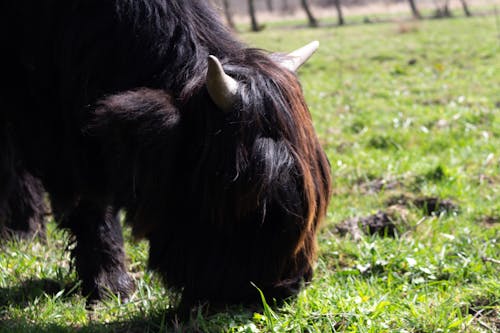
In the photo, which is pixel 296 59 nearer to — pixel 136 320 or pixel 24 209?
pixel 136 320

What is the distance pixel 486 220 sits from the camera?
4535mm

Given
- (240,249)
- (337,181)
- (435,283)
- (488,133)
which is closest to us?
(240,249)

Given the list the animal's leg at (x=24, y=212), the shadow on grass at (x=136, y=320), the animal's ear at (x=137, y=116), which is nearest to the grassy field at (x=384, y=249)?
the shadow on grass at (x=136, y=320)

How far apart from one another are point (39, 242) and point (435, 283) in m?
2.71

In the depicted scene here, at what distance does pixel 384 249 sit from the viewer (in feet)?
13.1

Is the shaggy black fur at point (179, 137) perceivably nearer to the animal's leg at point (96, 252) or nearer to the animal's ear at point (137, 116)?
the animal's ear at point (137, 116)

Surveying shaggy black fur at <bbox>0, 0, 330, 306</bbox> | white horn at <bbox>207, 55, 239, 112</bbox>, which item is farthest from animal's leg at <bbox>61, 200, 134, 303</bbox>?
white horn at <bbox>207, 55, 239, 112</bbox>

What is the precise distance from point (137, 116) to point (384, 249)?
1.92 m

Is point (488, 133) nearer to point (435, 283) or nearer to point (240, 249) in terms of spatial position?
point (435, 283)

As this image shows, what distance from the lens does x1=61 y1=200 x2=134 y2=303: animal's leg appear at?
3830 millimetres

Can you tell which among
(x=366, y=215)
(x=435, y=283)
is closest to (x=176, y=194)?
(x=435, y=283)

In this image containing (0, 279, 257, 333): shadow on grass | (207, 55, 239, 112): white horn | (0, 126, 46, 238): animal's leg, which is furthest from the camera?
(0, 126, 46, 238): animal's leg

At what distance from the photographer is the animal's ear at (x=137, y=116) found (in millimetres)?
2730

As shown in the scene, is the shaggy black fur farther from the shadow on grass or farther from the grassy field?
the grassy field
